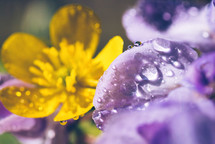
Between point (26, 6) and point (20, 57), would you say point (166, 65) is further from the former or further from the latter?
point (26, 6)

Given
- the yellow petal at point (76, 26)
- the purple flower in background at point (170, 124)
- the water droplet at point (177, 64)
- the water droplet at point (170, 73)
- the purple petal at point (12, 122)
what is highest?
the water droplet at point (177, 64)

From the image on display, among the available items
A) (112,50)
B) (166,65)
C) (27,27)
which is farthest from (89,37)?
(27,27)

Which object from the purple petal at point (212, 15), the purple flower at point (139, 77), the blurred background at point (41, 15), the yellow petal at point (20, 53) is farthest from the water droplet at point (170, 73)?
the blurred background at point (41, 15)

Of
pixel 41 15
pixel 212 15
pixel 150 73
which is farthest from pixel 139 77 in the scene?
pixel 41 15

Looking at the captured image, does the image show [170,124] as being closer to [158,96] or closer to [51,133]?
[158,96]

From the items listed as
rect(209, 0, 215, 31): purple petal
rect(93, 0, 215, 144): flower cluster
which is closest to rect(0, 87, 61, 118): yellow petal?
rect(93, 0, 215, 144): flower cluster

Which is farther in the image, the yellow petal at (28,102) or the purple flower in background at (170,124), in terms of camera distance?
the yellow petal at (28,102)

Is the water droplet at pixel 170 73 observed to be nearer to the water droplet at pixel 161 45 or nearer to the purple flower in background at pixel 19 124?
the water droplet at pixel 161 45
